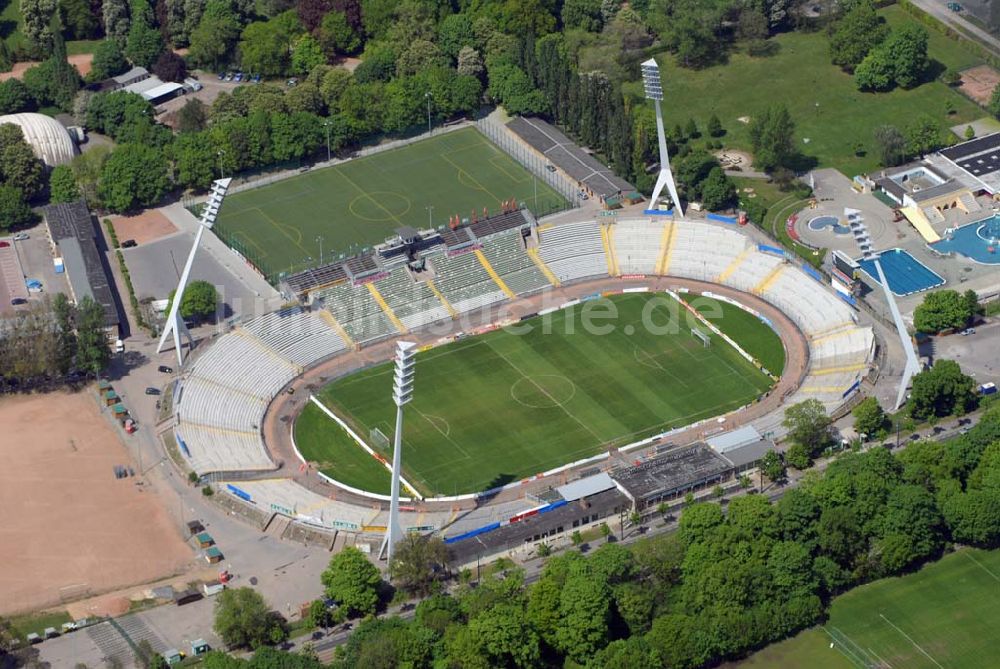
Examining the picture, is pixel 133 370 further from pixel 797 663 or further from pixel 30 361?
pixel 797 663

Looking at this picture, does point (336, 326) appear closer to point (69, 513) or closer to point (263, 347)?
point (263, 347)

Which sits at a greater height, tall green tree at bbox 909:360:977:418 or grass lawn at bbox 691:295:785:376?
tall green tree at bbox 909:360:977:418

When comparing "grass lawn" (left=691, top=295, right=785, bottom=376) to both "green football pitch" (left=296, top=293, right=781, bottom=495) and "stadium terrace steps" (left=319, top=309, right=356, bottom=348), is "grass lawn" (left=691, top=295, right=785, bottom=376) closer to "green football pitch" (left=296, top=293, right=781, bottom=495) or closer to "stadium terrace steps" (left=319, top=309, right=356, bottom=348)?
"green football pitch" (left=296, top=293, right=781, bottom=495)

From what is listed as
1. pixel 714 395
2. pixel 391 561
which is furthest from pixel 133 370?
pixel 714 395

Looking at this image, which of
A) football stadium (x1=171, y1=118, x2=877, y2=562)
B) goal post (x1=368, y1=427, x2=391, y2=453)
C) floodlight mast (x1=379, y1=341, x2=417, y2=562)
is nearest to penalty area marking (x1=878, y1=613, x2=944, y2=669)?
football stadium (x1=171, y1=118, x2=877, y2=562)

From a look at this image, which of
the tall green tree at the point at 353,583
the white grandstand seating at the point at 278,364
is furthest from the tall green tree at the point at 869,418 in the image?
the tall green tree at the point at 353,583

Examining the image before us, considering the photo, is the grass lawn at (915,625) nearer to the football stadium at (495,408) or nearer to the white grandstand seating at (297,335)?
the football stadium at (495,408)
